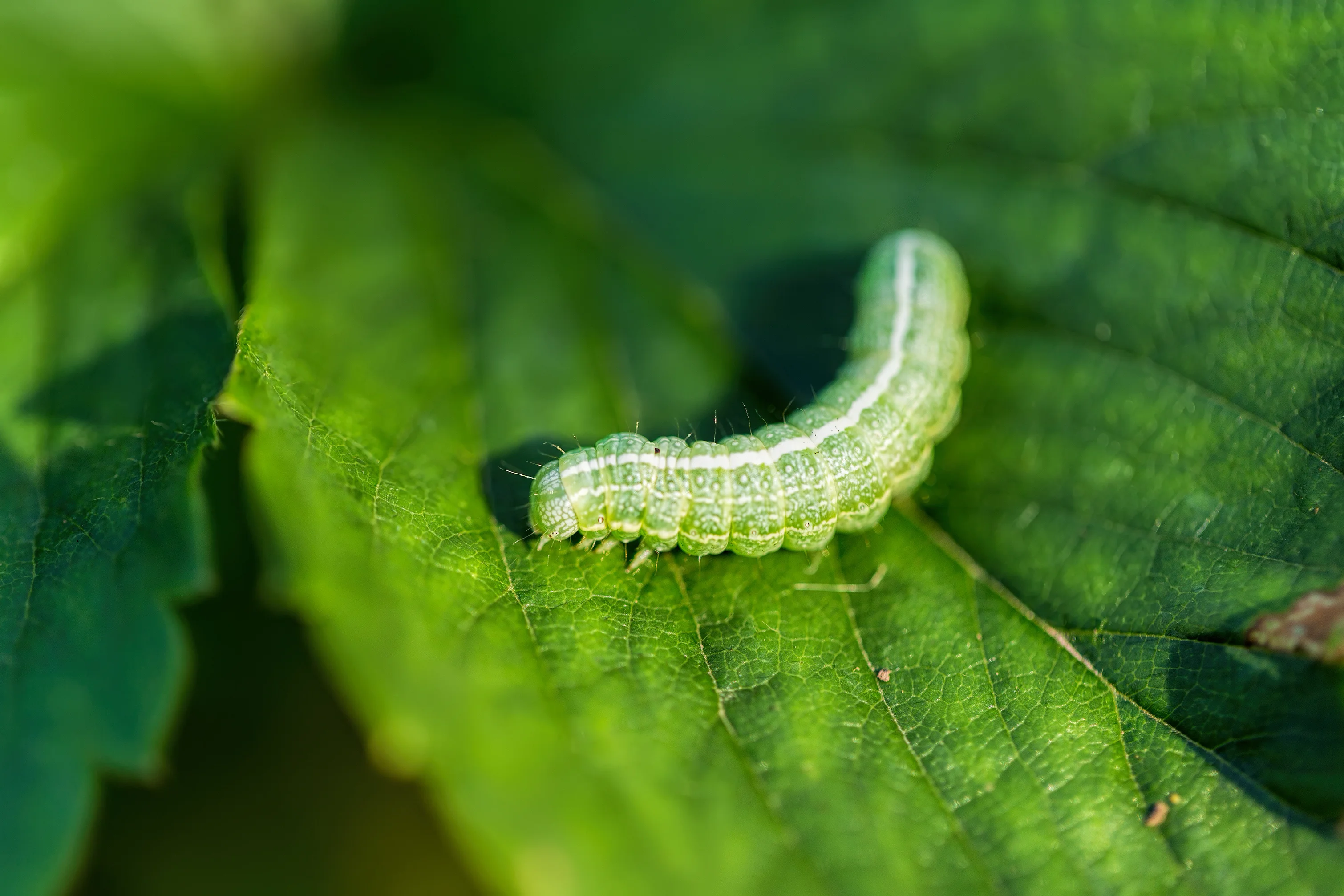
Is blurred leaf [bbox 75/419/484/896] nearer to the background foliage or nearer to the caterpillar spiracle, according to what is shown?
the background foliage

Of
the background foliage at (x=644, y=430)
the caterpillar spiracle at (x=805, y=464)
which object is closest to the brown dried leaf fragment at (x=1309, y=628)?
the background foliage at (x=644, y=430)

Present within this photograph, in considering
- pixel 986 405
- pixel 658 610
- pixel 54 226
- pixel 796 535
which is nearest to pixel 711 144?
pixel 986 405

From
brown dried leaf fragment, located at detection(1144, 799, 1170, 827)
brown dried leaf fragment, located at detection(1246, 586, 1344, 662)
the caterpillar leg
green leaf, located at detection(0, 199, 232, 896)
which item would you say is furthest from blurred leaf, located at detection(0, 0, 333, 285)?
brown dried leaf fragment, located at detection(1246, 586, 1344, 662)

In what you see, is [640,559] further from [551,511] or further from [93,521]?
[93,521]

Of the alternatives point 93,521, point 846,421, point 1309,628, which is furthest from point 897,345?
point 93,521

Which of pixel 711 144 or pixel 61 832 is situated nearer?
pixel 61 832

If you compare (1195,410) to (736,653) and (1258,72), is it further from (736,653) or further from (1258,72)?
(736,653)

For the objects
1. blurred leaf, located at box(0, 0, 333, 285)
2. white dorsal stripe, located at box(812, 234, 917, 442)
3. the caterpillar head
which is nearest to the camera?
the caterpillar head
